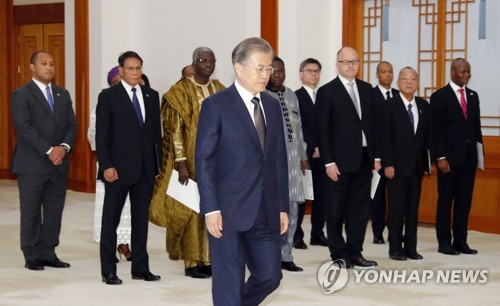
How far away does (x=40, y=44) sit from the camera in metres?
15.5

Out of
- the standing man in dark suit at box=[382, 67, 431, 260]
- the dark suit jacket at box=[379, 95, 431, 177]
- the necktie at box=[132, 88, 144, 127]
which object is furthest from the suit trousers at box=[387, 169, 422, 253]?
the necktie at box=[132, 88, 144, 127]

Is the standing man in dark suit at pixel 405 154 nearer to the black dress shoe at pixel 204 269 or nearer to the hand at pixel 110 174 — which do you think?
the black dress shoe at pixel 204 269

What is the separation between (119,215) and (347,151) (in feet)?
5.97

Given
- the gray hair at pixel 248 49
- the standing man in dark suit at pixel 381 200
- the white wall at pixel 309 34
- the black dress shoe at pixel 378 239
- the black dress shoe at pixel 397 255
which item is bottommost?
the black dress shoe at pixel 378 239

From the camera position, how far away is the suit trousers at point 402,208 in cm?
855

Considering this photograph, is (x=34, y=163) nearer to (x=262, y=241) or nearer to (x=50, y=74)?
(x=50, y=74)

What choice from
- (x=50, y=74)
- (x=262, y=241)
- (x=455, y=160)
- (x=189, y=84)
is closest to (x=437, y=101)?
(x=455, y=160)

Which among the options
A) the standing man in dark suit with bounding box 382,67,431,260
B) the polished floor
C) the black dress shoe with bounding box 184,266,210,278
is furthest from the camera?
the standing man in dark suit with bounding box 382,67,431,260

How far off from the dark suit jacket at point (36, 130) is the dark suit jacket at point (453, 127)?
3.21 meters

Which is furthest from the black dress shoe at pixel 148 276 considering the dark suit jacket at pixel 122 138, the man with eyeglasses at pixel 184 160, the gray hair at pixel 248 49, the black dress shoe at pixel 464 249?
the black dress shoe at pixel 464 249

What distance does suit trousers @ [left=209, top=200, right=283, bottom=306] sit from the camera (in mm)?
5203

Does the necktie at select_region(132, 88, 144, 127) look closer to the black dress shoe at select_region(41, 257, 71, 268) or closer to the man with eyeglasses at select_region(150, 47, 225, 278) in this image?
the man with eyeglasses at select_region(150, 47, 225, 278)

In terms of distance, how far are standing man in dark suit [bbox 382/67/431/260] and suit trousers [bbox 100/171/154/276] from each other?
2118 millimetres

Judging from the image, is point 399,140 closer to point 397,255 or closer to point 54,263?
point 397,255
